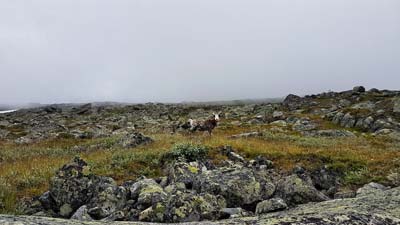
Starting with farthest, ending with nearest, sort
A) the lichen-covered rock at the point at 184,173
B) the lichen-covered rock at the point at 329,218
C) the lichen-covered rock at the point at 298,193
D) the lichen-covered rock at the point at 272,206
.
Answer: the lichen-covered rock at the point at 184,173 < the lichen-covered rock at the point at 298,193 < the lichen-covered rock at the point at 272,206 < the lichen-covered rock at the point at 329,218

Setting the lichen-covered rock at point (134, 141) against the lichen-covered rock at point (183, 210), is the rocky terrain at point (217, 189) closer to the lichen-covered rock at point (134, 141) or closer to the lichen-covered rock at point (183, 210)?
the lichen-covered rock at point (183, 210)

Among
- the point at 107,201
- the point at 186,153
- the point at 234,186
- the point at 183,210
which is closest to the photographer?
the point at 183,210

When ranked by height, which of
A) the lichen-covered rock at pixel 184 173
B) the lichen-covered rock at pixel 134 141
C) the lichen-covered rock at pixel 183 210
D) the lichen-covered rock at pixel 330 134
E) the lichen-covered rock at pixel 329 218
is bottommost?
the lichen-covered rock at pixel 330 134

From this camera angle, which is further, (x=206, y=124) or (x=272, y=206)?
(x=206, y=124)

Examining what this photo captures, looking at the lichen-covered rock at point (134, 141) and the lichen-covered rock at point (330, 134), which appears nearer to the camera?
the lichen-covered rock at point (134, 141)

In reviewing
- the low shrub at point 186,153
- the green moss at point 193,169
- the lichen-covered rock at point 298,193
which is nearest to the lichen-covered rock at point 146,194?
the green moss at point 193,169

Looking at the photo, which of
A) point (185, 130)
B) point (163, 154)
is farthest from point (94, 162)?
point (185, 130)

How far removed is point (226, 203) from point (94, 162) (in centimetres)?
1078

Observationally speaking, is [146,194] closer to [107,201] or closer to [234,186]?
[107,201]

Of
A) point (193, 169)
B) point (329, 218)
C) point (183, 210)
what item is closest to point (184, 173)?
point (193, 169)

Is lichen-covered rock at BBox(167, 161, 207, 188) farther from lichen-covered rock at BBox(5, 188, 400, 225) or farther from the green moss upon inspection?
lichen-covered rock at BBox(5, 188, 400, 225)

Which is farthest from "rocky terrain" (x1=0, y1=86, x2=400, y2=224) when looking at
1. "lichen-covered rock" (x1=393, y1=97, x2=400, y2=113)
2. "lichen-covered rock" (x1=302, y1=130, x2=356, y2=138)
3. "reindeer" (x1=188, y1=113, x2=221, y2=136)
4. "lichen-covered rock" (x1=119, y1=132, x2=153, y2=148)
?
"lichen-covered rock" (x1=393, y1=97, x2=400, y2=113)

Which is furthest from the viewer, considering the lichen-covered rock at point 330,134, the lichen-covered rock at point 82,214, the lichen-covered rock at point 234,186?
the lichen-covered rock at point 330,134

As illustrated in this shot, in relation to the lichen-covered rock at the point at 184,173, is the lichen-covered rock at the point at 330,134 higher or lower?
lower
